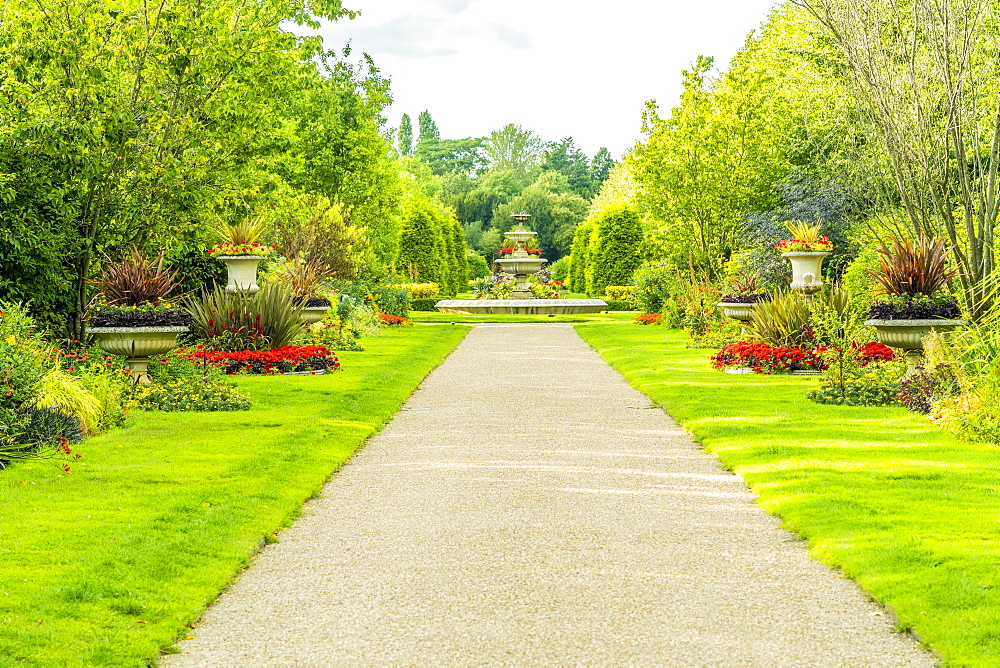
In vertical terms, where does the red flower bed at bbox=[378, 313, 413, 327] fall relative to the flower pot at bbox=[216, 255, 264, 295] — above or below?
below

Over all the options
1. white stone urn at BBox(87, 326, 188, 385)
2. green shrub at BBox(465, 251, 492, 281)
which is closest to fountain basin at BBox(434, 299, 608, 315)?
white stone urn at BBox(87, 326, 188, 385)

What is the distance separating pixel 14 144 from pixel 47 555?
23.6 feet

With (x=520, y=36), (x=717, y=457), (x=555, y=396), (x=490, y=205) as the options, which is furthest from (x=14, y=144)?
(x=490, y=205)

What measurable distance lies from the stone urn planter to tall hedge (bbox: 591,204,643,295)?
29.9 m

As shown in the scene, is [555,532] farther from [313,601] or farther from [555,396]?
[555,396]

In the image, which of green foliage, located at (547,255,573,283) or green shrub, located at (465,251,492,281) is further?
green shrub, located at (465,251,492,281)

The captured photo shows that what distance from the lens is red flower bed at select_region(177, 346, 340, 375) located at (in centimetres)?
1566

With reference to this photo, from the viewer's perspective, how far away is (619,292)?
40719 millimetres

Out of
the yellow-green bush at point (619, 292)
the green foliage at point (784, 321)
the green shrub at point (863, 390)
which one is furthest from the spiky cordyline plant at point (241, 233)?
the yellow-green bush at point (619, 292)

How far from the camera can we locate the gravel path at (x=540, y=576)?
13.8 feet

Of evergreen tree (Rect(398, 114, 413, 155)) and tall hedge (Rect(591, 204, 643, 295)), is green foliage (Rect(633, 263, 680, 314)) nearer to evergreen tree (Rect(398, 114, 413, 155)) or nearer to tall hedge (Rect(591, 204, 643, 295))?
tall hedge (Rect(591, 204, 643, 295))

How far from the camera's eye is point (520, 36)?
50562 mm

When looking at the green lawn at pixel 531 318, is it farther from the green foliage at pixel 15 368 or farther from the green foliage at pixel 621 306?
the green foliage at pixel 15 368

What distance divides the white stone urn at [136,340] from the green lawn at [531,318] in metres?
21.1
